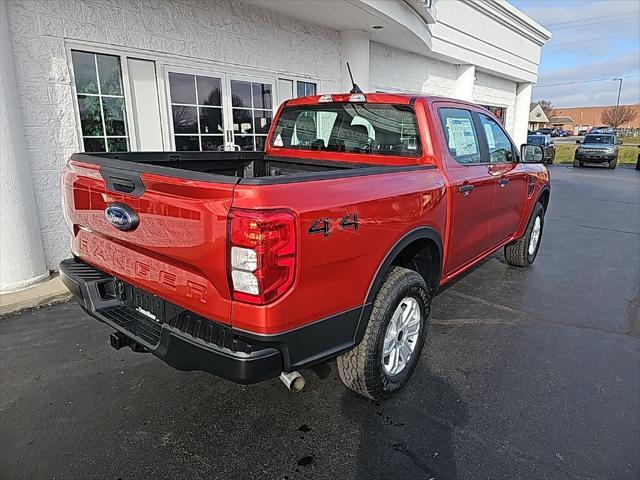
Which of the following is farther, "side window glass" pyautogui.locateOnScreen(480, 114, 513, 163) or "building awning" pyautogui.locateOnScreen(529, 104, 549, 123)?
"building awning" pyautogui.locateOnScreen(529, 104, 549, 123)

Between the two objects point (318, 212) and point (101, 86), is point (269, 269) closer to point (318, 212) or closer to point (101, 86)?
point (318, 212)

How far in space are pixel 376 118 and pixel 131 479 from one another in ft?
9.63

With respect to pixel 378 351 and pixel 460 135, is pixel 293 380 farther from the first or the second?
pixel 460 135

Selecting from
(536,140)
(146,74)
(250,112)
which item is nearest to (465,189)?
(146,74)

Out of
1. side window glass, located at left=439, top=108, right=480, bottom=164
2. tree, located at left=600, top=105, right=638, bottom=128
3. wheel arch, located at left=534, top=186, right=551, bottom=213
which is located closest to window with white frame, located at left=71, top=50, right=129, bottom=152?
side window glass, located at left=439, top=108, right=480, bottom=164

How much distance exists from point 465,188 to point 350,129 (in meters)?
1.07

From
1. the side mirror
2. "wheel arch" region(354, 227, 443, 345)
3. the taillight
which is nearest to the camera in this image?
the taillight

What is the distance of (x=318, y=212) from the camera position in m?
2.09

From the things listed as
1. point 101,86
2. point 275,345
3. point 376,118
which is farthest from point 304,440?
point 101,86

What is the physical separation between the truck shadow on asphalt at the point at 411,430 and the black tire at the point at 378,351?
12 centimetres

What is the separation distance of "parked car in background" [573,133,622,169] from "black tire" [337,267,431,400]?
81.1 ft

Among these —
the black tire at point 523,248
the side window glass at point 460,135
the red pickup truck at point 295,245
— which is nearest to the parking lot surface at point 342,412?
the red pickup truck at point 295,245

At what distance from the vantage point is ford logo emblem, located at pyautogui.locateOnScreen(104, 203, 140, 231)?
2.32 m

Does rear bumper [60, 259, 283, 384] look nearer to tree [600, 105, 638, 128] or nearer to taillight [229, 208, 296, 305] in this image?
taillight [229, 208, 296, 305]
